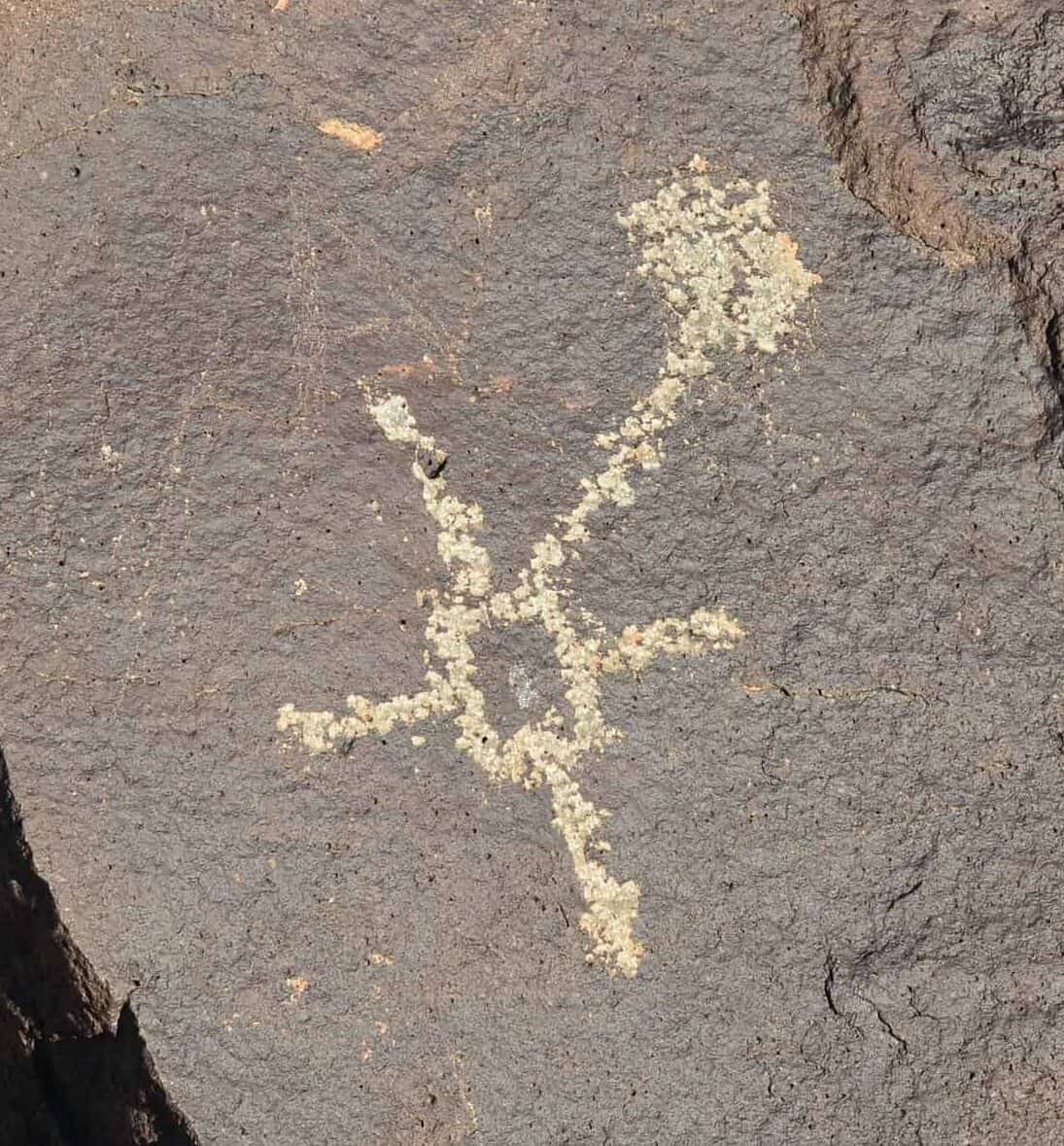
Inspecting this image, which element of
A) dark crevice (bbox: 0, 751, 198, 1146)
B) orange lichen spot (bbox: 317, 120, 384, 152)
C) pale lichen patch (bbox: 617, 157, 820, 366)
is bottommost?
dark crevice (bbox: 0, 751, 198, 1146)

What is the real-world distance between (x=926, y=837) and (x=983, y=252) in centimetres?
76

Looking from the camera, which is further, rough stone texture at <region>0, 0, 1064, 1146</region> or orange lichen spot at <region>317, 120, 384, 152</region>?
orange lichen spot at <region>317, 120, 384, 152</region>

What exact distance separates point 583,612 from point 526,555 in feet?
0.33

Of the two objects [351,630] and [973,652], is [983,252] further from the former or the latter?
[351,630]

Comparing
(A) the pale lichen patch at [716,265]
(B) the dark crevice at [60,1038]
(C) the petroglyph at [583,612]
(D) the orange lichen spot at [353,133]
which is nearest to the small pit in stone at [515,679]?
(C) the petroglyph at [583,612]

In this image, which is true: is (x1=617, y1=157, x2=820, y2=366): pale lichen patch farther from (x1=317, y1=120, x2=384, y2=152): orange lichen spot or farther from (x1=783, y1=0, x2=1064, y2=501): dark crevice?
(x1=317, y1=120, x2=384, y2=152): orange lichen spot

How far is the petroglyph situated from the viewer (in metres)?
2.15

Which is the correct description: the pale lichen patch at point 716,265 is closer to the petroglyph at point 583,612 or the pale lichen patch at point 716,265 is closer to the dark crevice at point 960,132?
the petroglyph at point 583,612

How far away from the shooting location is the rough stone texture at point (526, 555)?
2.12 m

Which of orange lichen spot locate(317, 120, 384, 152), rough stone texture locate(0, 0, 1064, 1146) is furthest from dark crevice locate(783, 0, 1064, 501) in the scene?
orange lichen spot locate(317, 120, 384, 152)

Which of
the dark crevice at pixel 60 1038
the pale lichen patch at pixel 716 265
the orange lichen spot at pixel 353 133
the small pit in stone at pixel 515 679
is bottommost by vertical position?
the dark crevice at pixel 60 1038

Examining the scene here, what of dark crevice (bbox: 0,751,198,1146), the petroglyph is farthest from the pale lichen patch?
dark crevice (bbox: 0,751,198,1146)

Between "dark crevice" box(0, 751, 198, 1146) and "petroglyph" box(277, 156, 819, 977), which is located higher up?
"petroglyph" box(277, 156, 819, 977)

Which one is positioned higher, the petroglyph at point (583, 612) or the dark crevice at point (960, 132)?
the dark crevice at point (960, 132)
